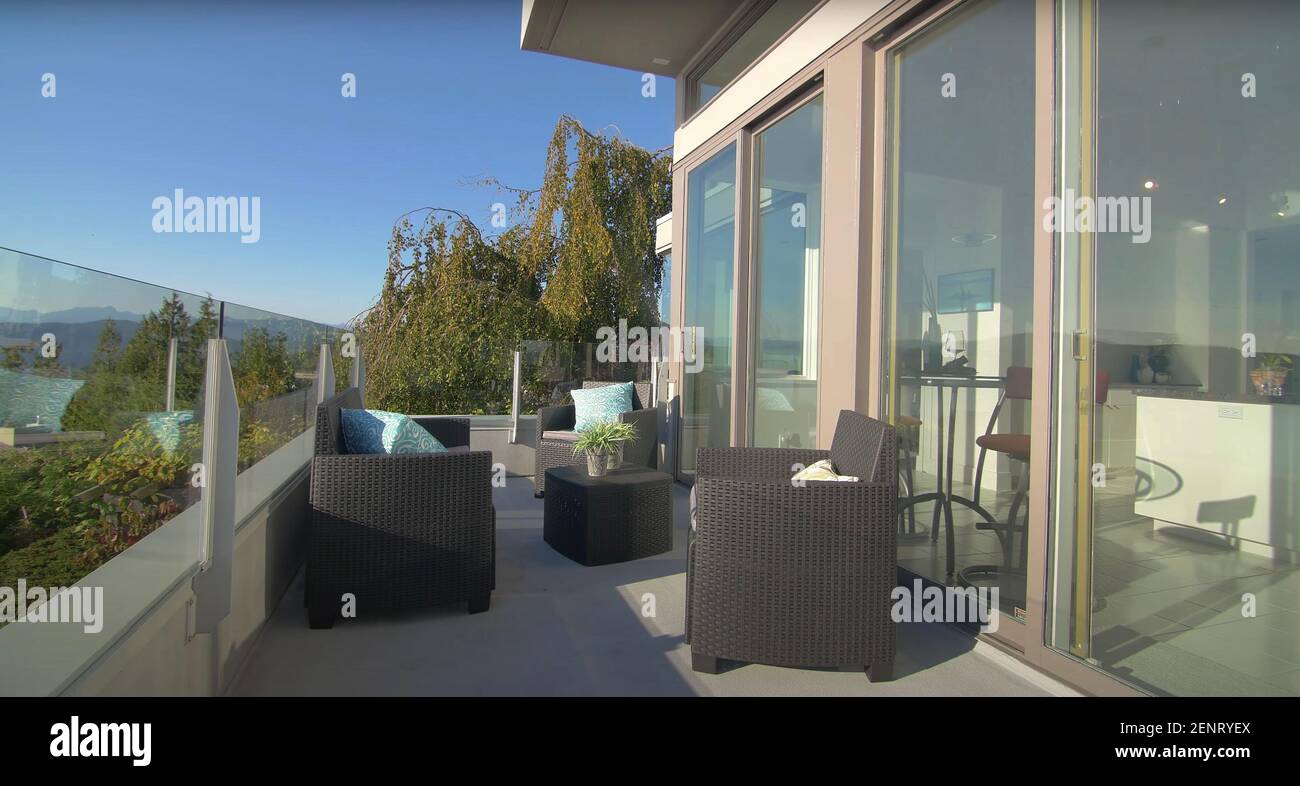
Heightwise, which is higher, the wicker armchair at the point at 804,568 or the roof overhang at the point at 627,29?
the roof overhang at the point at 627,29

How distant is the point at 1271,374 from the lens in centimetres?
180

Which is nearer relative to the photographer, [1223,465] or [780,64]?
[1223,465]

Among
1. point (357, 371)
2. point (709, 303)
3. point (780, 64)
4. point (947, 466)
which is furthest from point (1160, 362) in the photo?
point (357, 371)

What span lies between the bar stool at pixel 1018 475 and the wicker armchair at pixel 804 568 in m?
0.56

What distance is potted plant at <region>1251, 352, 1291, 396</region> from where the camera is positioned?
1777 millimetres

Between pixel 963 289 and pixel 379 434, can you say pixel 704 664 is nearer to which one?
pixel 379 434

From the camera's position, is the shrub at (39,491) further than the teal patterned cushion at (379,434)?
No

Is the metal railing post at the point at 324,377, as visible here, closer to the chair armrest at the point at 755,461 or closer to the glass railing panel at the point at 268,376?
the glass railing panel at the point at 268,376

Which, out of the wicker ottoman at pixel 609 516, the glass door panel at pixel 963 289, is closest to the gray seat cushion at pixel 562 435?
the wicker ottoman at pixel 609 516

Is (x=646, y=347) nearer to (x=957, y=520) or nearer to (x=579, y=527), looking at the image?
(x=579, y=527)

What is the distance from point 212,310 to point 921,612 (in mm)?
3059

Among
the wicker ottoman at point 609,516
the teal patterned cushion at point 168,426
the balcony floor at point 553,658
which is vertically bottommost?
the balcony floor at point 553,658

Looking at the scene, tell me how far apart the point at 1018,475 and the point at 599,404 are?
3.75m

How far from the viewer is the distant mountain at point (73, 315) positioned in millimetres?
1363
